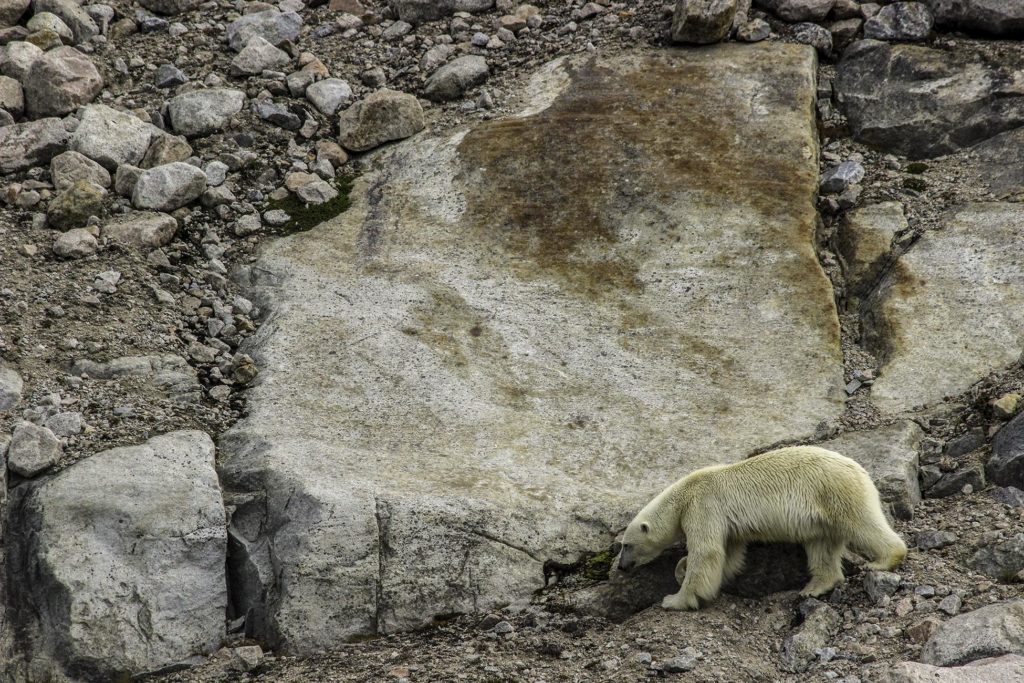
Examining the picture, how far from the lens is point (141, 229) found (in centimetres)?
1051

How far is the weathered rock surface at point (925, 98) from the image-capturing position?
11.6m

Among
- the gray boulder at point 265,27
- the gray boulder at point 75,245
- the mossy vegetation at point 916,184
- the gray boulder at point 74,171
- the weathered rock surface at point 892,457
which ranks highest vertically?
the gray boulder at point 265,27

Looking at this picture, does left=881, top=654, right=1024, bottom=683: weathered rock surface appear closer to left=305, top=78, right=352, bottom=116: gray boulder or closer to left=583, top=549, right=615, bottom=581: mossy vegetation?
left=583, top=549, right=615, bottom=581: mossy vegetation

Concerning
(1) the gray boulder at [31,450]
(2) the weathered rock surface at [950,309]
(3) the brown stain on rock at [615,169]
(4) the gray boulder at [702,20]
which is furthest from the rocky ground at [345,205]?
(3) the brown stain on rock at [615,169]

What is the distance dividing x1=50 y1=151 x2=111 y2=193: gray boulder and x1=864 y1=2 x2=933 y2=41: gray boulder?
880 centimetres

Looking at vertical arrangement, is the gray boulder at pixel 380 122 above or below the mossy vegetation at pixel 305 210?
above

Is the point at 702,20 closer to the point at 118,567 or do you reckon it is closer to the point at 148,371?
the point at 148,371

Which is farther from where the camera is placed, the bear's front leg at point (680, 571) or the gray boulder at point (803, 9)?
the gray boulder at point (803, 9)

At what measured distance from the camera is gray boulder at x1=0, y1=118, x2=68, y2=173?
1109cm

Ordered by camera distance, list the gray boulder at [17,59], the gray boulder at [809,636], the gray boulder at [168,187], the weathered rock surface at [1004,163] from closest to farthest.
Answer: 1. the gray boulder at [809,636]
2. the weathered rock surface at [1004,163]
3. the gray boulder at [168,187]
4. the gray boulder at [17,59]

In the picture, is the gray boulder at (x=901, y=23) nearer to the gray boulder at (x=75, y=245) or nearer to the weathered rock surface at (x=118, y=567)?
the gray boulder at (x=75, y=245)

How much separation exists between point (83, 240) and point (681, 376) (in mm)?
5729

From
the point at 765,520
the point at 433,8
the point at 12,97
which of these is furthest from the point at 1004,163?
the point at 12,97

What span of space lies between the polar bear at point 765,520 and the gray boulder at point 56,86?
8134mm
